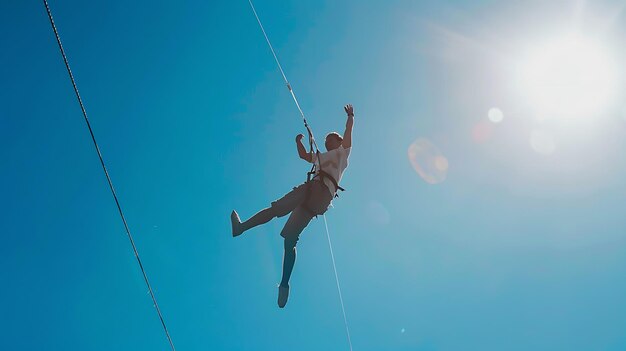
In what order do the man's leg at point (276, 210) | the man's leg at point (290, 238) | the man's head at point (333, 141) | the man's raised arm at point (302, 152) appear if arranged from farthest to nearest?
the man's head at point (333, 141)
the man's raised arm at point (302, 152)
the man's leg at point (290, 238)
the man's leg at point (276, 210)

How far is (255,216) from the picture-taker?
18.0ft

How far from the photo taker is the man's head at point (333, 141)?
19.3ft

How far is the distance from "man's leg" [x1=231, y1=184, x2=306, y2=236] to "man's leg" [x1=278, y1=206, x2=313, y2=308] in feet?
0.46

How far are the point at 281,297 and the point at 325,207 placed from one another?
3.66 feet

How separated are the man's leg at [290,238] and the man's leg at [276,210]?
14 cm

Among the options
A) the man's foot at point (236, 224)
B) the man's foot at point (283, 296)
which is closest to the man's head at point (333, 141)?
the man's foot at point (236, 224)

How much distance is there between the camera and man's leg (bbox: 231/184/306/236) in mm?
5438

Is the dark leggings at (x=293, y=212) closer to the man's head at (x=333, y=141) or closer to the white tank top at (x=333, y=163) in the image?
the white tank top at (x=333, y=163)

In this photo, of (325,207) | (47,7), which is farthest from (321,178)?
(47,7)

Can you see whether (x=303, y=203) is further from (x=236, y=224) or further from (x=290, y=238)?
(x=236, y=224)

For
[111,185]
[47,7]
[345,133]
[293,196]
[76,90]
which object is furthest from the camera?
[345,133]

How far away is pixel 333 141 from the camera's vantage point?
5.91 m

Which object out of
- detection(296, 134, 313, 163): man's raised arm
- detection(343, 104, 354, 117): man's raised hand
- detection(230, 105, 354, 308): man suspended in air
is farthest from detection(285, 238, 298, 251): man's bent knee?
detection(343, 104, 354, 117): man's raised hand

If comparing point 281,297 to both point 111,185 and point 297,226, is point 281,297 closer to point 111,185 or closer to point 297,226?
point 297,226
